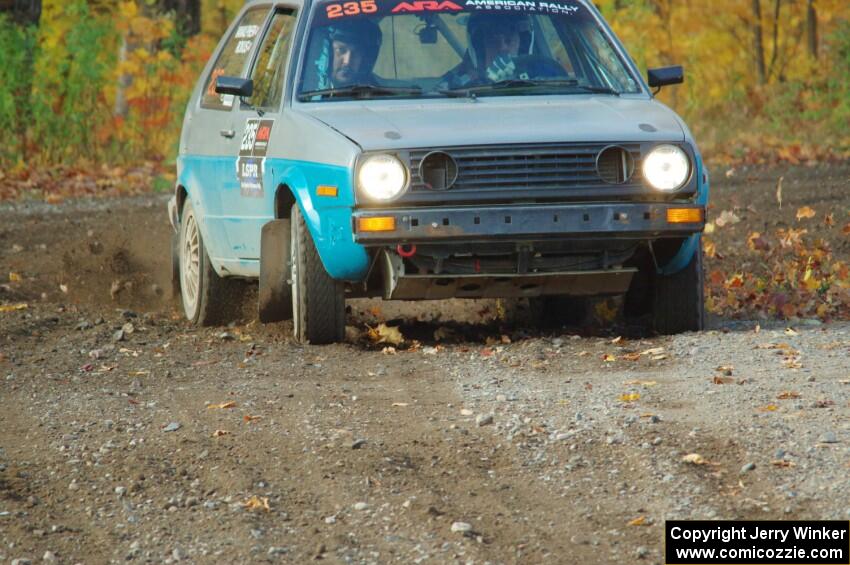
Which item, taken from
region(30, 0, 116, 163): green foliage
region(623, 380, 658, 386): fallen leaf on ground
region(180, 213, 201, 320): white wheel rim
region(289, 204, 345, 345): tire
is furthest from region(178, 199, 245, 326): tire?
region(30, 0, 116, 163): green foliage

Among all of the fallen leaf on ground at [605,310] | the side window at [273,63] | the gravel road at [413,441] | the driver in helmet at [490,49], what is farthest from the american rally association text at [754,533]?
the fallen leaf on ground at [605,310]

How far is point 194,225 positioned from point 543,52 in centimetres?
245

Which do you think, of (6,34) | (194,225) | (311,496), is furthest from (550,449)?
(6,34)

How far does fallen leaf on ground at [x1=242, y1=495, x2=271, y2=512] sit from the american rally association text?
1242mm

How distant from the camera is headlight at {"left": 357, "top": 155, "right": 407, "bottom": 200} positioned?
282 inches

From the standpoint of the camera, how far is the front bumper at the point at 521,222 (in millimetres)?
7094

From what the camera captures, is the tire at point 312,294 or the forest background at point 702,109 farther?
the forest background at point 702,109

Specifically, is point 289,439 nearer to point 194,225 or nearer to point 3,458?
point 3,458

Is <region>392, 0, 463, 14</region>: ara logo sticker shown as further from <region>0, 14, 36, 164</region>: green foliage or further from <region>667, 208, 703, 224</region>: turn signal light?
<region>0, 14, 36, 164</region>: green foliage

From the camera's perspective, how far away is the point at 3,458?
5703 millimetres

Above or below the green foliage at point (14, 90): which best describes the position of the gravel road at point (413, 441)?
below

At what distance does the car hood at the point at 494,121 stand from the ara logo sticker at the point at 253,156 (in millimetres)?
400

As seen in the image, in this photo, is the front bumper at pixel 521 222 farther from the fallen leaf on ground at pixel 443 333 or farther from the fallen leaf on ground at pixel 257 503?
the fallen leaf on ground at pixel 257 503

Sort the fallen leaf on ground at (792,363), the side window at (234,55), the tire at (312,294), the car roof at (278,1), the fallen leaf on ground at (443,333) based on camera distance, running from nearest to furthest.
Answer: the fallen leaf on ground at (792,363)
the tire at (312,294)
the fallen leaf on ground at (443,333)
the car roof at (278,1)
the side window at (234,55)
